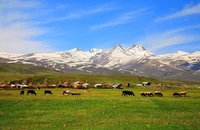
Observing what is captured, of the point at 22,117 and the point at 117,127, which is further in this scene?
the point at 22,117

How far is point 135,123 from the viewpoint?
28.4 metres

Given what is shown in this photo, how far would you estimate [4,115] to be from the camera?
111ft

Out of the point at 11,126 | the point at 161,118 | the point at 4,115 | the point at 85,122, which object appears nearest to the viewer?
the point at 11,126

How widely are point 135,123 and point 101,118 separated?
5.02 metres

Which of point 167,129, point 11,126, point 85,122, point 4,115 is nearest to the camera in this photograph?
point 167,129

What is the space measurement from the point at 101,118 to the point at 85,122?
3127 millimetres

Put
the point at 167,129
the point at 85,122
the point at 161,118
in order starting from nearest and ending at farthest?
the point at 167,129, the point at 85,122, the point at 161,118

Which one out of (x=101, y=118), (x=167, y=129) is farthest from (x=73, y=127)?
(x=167, y=129)

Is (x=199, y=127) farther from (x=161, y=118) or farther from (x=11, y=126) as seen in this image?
(x=11, y=126)

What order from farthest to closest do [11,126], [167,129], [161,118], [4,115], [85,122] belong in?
[4,115] → [161,118] → [85,122] → [11,126] → [167,129]

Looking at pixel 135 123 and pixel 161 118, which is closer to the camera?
pixel 135 123

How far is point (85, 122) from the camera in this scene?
1153 inches

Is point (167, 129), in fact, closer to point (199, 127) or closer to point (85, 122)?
point (199, 127)

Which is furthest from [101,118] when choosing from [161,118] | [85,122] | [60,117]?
[161,118]
